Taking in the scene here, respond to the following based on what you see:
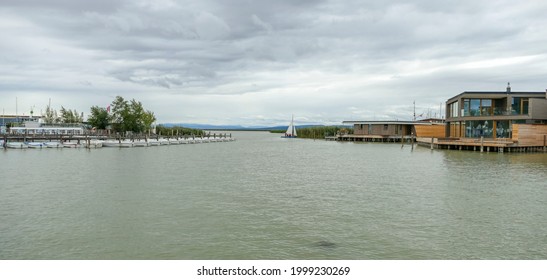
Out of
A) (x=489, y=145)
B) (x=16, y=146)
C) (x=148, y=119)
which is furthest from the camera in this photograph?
(x=148, y=119)

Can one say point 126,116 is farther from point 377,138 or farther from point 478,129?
point 478,129

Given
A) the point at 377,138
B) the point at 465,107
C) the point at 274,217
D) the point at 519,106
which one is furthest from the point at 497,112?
the point at 274,217

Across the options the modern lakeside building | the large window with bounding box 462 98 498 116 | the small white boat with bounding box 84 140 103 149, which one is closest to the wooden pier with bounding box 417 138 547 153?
the modern lakeside building

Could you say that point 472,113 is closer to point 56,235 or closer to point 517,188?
point 517,188

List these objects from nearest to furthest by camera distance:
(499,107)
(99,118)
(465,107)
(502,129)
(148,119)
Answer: (502,129) → (499,107) → (465,107) → (99,118) → (148,119)

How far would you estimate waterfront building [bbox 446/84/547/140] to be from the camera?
53906 mm

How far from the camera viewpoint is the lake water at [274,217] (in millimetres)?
13133

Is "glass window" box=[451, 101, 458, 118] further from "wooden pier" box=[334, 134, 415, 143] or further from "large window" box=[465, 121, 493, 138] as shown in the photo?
"wooden pier" box=[334, 134, 415, 143]

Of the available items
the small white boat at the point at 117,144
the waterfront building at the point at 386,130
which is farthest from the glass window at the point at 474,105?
the small white boat at the point at 117,144

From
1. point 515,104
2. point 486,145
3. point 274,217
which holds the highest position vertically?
point 515,104

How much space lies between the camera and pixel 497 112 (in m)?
56.1

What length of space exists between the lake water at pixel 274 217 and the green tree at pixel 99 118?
267 ft

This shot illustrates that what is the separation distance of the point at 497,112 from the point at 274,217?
49758mm
